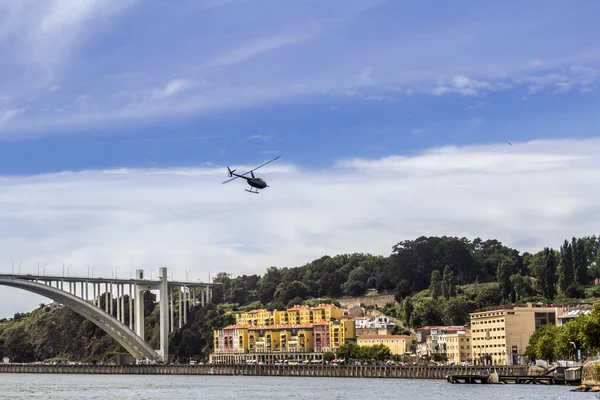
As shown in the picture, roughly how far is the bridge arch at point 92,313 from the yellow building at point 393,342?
27.8 m

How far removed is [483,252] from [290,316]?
38971mm

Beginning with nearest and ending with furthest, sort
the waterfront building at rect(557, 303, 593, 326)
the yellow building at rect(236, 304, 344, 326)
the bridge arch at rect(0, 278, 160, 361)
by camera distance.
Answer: the bridge arch at rect(0, 278, 160, 361)
the waterfront building at rect(557, 303, 593, 326)
the yellow building at rect(236, 304, 344, 326)

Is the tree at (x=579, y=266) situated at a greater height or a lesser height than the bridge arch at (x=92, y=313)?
greater

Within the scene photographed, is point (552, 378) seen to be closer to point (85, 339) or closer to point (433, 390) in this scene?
point (433, 390)

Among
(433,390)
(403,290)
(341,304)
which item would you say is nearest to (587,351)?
(433,390)

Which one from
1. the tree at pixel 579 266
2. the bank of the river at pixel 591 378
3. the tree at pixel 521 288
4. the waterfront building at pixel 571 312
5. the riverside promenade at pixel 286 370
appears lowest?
the riverside promenade at pixel 286 370

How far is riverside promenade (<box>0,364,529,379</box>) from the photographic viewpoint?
100562 millimetres

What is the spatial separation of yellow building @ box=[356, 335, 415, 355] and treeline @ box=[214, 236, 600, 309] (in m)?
13.8

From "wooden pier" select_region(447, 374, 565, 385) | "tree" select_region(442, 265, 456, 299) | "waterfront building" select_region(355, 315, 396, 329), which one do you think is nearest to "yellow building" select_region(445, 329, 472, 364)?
"waterfront building" select_region(355, 315, 396, 329)

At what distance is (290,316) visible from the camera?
161 metres

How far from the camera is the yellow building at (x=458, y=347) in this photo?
130 m

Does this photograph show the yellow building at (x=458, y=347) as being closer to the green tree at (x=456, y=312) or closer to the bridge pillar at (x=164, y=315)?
the green tree at (x=456, y=312)

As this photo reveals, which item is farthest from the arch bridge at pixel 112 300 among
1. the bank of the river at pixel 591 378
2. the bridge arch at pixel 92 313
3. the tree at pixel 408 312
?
the bank of the river at pixel 591 378

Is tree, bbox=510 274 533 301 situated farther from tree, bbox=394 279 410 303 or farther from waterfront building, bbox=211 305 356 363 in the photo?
tree, bbox=394 279 410 303
